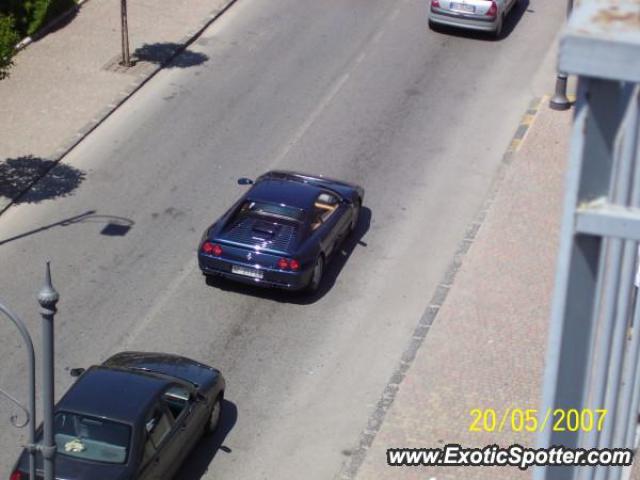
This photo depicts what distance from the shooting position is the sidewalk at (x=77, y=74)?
21.6 m

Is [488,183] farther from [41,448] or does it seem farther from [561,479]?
[561,479]

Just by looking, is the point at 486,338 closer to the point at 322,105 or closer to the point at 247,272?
the point at 247,272

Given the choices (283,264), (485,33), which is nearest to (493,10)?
(485,33)

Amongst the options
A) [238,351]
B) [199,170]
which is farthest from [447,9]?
[238,351]

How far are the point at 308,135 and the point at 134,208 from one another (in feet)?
13.5

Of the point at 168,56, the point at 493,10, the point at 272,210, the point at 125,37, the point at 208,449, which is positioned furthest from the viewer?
the point at 493,10

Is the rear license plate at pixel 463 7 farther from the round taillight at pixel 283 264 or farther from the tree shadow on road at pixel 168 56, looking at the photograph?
the round taillight at pixel 283 264

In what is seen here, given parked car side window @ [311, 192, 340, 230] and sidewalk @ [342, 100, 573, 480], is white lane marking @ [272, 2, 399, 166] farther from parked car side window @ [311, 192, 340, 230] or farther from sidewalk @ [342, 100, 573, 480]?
sidewalk @ [342, 100, 573, 480]

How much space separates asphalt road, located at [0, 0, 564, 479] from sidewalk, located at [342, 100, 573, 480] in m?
0.38

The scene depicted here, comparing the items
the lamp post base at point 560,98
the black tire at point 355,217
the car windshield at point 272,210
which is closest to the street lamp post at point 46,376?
the car windshield at point 272,210

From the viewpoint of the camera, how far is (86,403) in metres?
12.9

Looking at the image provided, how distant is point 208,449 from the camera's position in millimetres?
14570

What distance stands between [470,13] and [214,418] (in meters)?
14.2

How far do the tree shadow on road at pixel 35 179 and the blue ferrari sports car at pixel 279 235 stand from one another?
12.9 ft
